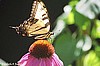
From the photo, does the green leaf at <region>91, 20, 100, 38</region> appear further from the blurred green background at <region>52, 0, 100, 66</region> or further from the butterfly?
the butterfly

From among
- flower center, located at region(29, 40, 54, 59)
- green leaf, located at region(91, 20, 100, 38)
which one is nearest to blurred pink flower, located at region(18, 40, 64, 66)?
flower center, located at region(29, 40, 54, 59)

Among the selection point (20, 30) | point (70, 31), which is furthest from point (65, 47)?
point (20, 30)

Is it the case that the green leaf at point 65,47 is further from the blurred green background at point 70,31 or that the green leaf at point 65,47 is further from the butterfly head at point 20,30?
the butterfly head at point 20,30

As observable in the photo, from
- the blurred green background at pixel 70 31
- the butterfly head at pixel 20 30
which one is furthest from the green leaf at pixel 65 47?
the butterfly head at pixel 20 30

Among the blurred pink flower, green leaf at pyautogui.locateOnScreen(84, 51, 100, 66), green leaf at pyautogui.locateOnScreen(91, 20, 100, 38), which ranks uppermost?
green leaf at pyautogui.locateOnScreen(91, 20, 100, 38)

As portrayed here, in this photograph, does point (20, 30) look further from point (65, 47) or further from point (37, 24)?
point (65, 47)
